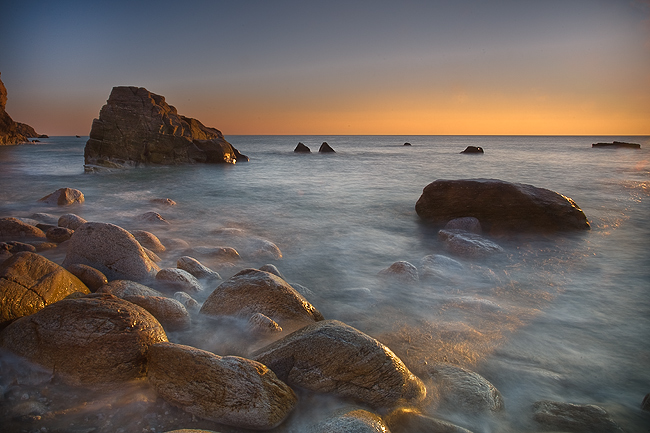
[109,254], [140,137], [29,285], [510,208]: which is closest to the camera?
[29,285]

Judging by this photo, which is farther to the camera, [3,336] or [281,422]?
[3,336]

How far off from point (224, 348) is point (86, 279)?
Answer: 6.56ft

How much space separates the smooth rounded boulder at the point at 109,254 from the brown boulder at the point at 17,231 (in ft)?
7.46

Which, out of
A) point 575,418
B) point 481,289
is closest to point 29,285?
point 575,418

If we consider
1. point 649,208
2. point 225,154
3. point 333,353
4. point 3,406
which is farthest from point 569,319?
point 225,154

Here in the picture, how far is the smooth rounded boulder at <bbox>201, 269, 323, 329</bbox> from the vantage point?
3.72m

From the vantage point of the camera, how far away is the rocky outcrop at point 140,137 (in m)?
22.0

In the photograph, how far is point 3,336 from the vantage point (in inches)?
113

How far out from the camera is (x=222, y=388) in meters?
2.44

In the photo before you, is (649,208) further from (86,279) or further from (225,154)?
(225,154)

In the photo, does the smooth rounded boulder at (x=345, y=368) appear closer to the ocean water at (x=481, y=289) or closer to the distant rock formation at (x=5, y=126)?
the ocean water at (x=481, y=289)

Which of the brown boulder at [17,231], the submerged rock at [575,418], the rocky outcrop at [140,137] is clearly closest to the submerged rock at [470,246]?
the submerged rock at [575,418]

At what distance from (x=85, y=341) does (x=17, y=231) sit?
499 centimetres

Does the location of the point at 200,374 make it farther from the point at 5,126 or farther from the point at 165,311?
the point at 5,126
